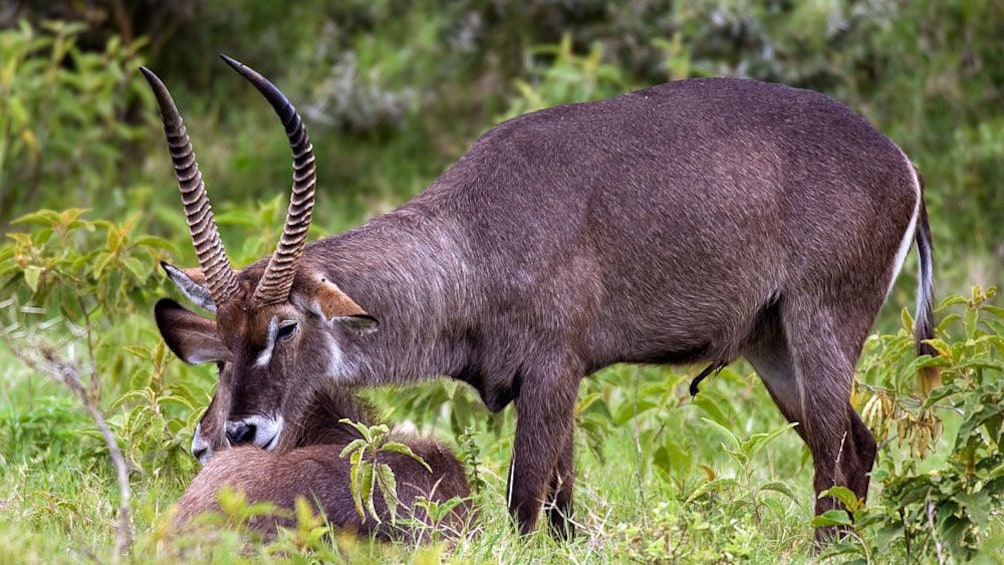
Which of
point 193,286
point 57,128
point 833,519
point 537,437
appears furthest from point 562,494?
point 57,128

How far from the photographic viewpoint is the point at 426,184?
408 inches

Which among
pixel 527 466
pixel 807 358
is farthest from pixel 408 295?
pixel 807 358

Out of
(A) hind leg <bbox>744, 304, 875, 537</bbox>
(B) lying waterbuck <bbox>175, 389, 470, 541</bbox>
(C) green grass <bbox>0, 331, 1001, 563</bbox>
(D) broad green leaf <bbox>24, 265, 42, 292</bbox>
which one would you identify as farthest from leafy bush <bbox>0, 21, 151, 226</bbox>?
(A) hind leg <bbox>744, 304, 875, 537</bbox>

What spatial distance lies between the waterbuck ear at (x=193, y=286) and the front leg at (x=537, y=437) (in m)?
1.13

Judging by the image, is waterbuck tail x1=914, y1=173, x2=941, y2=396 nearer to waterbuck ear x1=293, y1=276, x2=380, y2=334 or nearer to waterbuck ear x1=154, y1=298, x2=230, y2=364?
waterbuck ear x1=293, y1=276, x2=380, y2=334

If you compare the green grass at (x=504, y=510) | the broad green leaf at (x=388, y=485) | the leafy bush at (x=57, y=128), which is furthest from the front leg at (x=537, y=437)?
the leafy bush at (x=57, y=128)

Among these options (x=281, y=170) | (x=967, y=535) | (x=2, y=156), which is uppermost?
(x=967, y=535)

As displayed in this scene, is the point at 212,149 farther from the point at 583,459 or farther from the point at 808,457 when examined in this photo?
the point at 808,457

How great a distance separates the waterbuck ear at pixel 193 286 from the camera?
16.8 feet

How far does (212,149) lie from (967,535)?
7.68m

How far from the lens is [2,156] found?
921cm

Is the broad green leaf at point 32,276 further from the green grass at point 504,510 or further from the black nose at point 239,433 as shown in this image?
the black nose at point 239,433

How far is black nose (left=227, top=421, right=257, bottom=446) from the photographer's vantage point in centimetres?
486

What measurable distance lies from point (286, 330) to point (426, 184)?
18.0 ft
